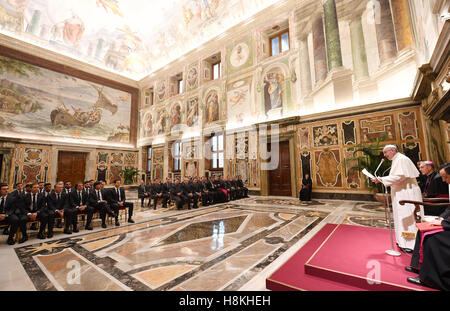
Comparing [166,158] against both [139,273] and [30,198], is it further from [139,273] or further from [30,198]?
[139,273]

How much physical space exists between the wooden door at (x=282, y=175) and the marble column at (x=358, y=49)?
12.8 feet

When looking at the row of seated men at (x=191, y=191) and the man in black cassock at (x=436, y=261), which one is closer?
the man in black cassock at (x=436, y=261)

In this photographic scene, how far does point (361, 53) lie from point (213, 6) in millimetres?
8400

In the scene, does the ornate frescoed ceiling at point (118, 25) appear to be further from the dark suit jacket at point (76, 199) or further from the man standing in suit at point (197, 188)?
the dark suit jacket at point (76, 199)

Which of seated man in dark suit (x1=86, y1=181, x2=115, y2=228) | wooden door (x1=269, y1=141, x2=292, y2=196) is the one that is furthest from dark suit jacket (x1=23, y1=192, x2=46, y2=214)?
wooden door (x1=269, y1=141, x2=292, y2=196)

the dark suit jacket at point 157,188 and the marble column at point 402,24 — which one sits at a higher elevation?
the marble column at point 402,24

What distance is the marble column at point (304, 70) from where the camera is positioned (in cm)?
887

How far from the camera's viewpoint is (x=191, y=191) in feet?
24.0

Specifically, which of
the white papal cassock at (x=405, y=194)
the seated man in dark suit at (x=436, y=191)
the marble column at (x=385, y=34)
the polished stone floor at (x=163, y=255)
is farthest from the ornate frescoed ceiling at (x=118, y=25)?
the polished stone floor at (x=163, y=255)

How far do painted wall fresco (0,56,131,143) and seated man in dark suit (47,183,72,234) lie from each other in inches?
443

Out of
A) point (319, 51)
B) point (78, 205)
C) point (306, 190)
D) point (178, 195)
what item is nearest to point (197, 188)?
point (178, 195)

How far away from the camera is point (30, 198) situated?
404 centimetres

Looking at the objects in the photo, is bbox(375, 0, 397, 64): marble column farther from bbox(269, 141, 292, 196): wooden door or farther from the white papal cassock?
the white papal cassock
